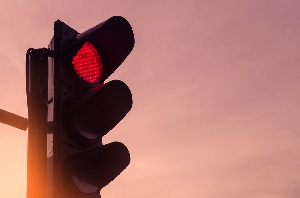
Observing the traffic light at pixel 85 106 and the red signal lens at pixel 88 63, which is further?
the red signal lens at pixel 88 63

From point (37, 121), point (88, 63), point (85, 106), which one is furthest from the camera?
point (88, 63)

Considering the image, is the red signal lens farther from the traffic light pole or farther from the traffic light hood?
the traffic light pole

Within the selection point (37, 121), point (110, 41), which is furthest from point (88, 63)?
point (37, 121)

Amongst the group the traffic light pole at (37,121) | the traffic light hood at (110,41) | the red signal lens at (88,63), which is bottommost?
the traffic light pole at (37,121)

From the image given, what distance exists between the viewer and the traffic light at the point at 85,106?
2041mm

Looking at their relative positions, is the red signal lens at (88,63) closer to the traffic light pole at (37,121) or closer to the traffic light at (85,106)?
the traffic light at (85,106)

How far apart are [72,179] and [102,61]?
0.69 meters

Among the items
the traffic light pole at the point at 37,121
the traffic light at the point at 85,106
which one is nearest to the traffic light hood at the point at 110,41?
the traffic light at the point at 85,106

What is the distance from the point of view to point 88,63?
2.28 m

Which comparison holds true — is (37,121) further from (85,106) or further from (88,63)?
(88,63)

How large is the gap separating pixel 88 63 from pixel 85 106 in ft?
0.81

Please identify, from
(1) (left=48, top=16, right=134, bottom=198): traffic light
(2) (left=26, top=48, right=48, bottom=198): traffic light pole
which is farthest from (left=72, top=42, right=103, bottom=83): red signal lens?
(2) (left=26, top=48, right=48, bottom=198): traffic light pole

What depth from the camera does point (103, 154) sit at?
7.30 ft

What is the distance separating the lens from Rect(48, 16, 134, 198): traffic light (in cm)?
204
